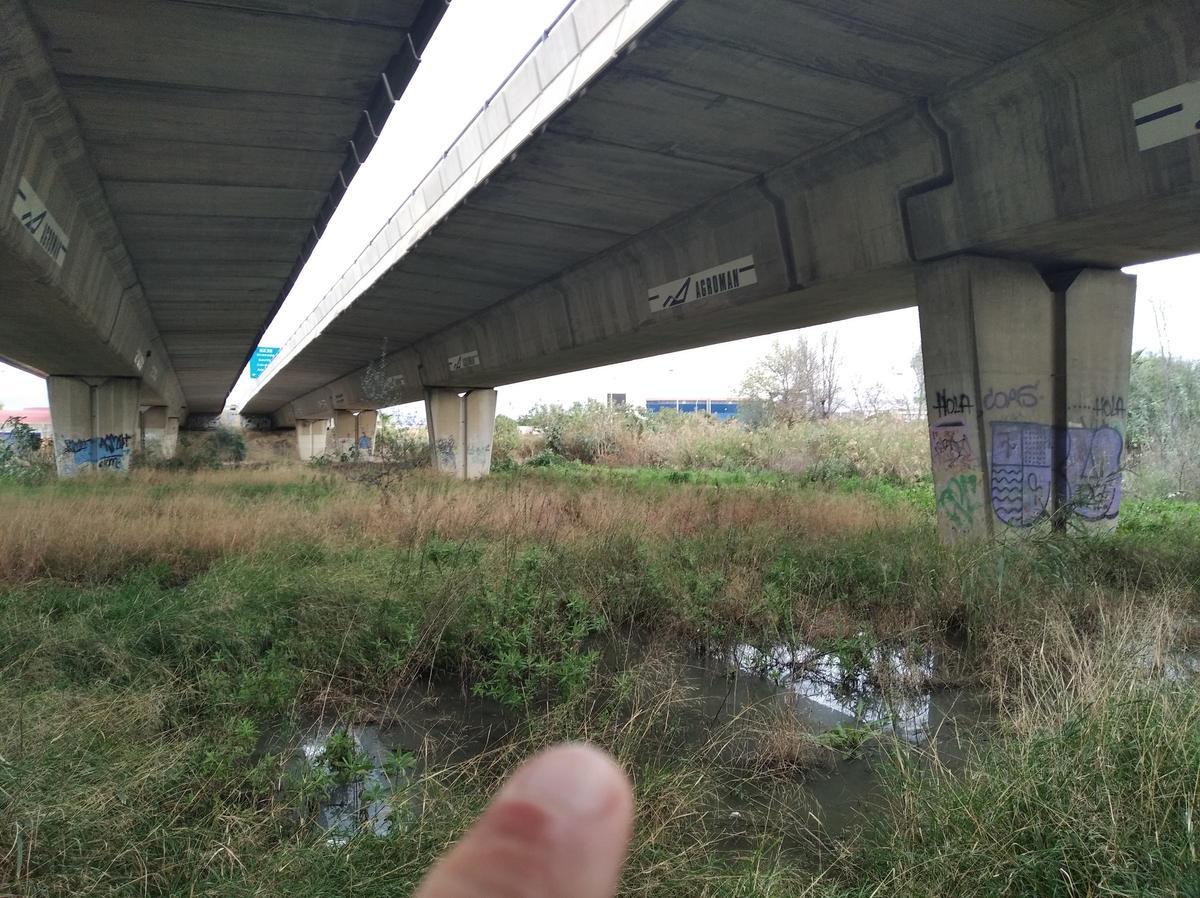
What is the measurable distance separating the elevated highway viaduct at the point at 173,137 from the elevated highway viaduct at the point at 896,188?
1634 mm

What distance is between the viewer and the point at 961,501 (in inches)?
326

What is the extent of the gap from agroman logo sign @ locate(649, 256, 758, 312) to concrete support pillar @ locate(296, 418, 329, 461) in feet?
176

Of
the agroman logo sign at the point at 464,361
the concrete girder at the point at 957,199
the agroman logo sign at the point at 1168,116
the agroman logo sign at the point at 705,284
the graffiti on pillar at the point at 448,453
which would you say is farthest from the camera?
the graffiti on pillar at the point at 448,453

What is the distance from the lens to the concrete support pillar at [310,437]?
60.5 m

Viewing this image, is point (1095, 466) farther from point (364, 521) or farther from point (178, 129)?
point (178, 129)

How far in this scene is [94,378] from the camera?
23312 millimetres

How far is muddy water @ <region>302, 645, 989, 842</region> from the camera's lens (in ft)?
11.4

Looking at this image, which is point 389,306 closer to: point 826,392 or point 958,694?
point 958,694

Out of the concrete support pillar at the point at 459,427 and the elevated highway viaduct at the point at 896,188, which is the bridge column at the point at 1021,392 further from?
the concrete support pillar at the point at 459,427

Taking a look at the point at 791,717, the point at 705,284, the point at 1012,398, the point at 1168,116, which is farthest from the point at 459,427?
the point at 791,717

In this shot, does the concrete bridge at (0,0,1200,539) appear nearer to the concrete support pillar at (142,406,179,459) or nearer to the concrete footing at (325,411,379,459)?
the concrete footing at (325,411,379,459)

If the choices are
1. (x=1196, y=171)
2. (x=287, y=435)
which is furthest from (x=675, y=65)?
(x=287, y=435)

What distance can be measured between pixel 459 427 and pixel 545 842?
23951 mm

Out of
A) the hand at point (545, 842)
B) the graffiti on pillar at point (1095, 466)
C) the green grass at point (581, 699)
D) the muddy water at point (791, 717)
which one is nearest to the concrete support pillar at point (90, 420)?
the green grass at point (581, 699)
